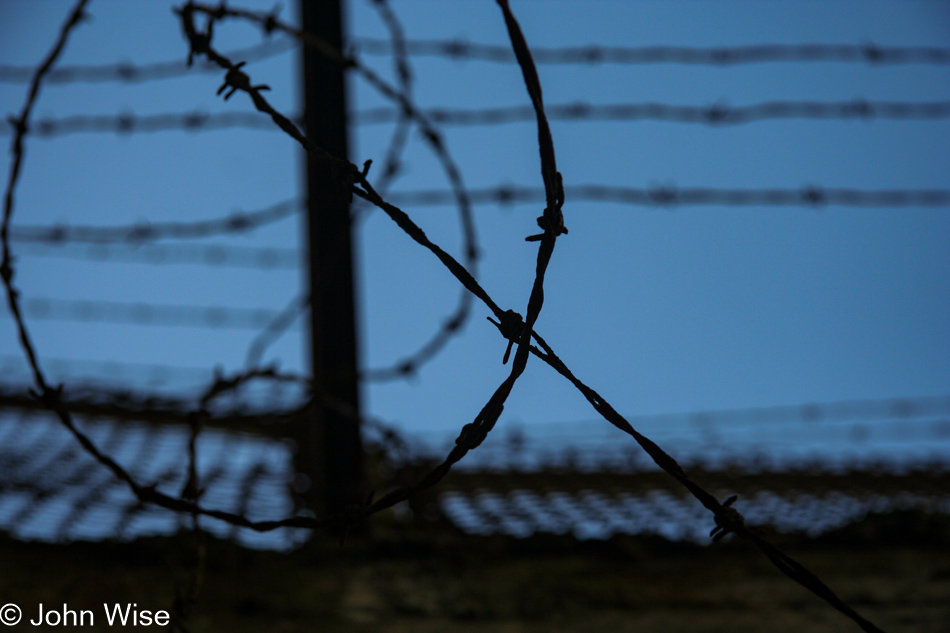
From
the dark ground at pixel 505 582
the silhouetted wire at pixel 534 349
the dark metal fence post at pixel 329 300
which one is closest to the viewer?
the silhouetted wire at pixel 534 349

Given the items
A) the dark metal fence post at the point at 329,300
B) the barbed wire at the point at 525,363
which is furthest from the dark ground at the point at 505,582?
the barbed wire at the point at 525,363

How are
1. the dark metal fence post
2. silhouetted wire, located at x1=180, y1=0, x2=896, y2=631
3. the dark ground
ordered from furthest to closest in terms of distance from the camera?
the dark metal fence post < the dark ground < silhouetted wire, located at x1=180, y1=0, x2=896, y2=631

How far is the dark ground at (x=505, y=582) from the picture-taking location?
53.8 inches

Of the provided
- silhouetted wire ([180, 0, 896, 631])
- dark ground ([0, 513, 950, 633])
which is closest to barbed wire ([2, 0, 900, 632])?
silhouetted wire ([180, 0, 896, 631])

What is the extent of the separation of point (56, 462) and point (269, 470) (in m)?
0.57

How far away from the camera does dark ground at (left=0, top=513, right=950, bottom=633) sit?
1366mm

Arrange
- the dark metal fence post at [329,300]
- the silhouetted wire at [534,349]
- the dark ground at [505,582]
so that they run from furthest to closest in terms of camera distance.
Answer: the dark metal fence post at [329,300]
the dark ground at [505,582]
the silhouetted wire at [534,349]

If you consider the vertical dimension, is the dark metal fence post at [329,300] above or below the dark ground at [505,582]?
above

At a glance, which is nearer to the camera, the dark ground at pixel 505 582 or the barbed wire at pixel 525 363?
the barbed wire at pixel 525 363

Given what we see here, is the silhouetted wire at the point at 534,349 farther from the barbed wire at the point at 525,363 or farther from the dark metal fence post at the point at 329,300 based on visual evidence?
the dark metal fence post at the point at 329,300

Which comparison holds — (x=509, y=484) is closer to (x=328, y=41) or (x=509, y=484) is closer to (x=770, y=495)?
(x=770, y=495)

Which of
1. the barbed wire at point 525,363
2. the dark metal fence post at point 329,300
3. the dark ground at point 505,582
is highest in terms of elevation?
the dark metal fence post at point 329,300

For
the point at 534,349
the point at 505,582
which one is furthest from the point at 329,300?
the point at 534,349

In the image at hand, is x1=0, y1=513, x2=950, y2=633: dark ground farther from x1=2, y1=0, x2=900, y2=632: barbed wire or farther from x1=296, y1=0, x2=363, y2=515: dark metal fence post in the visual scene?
x1=2, y1=0, x2=900, y2=632: barbed wire
